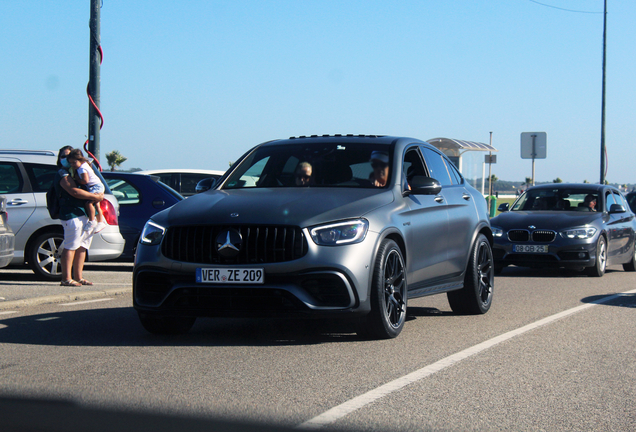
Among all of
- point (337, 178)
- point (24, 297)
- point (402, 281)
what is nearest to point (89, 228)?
point (24, 297)

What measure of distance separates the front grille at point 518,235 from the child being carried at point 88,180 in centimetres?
687

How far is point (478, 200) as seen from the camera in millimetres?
9414

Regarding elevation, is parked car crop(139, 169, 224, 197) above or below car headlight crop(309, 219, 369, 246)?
below

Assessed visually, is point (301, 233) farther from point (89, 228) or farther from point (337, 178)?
point (89, 228)

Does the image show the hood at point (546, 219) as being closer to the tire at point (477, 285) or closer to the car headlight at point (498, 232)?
the car headlight at point (498, 232)

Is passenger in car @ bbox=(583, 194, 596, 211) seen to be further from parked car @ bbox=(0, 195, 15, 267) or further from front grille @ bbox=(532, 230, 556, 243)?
parked car @ bbox=(0, 195, 15, 267)

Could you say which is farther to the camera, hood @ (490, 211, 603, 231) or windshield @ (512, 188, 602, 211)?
windshield @ (512, 188, 602, 211)

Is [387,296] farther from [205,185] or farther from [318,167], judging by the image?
[205,185]

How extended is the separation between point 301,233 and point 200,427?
2.33 meters

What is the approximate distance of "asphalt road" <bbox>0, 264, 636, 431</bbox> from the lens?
4.54m

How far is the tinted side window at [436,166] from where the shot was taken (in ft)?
27.9

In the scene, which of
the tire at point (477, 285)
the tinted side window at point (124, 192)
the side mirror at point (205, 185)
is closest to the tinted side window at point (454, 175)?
the tire at point (477, 285)

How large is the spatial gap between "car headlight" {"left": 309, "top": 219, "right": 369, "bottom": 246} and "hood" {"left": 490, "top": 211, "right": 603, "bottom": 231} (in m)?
8.56

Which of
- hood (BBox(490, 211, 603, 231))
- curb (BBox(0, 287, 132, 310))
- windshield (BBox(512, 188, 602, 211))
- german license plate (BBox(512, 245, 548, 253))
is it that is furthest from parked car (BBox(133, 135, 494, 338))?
windshield (BBox(512, 188, 602, 211))
